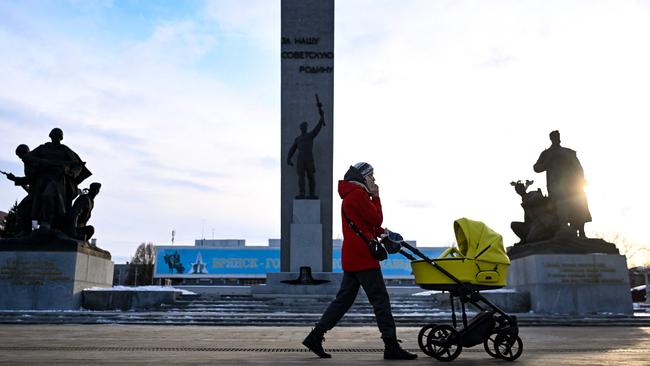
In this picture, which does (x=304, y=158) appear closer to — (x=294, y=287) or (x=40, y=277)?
(x=294, y=287)

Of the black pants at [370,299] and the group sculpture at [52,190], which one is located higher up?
the group sculpture at [52,190]

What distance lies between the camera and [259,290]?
16.9 m

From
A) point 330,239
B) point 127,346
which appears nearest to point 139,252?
point 330,239

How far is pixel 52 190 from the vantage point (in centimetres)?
1330

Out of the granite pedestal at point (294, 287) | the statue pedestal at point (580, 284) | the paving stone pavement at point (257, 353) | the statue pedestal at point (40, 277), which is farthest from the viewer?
the granite pedestal at point (294, 287)

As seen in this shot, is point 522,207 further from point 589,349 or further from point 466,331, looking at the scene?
point 466,331

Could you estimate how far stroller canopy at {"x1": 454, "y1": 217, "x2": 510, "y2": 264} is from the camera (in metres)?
4.45

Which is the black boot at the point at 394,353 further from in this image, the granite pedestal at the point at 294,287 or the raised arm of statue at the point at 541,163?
the granite pedestal at the point at 294,287

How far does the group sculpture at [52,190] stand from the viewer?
13273 millimetres

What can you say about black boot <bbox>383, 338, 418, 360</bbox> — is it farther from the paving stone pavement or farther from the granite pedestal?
the granite pedestal

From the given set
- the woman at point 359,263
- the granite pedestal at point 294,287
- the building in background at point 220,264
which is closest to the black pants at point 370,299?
the woman at point 359,263

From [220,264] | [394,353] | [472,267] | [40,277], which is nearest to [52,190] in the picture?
[40,277]

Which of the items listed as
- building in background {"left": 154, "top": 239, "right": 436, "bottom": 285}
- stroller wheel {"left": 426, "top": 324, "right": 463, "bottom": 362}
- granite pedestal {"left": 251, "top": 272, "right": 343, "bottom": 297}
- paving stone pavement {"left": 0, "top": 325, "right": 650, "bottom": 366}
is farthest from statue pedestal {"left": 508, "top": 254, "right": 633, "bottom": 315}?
building in background {"left": 154, "top": 239, "right": 436, "bottom": 285}

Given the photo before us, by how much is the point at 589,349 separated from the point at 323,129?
700 inches
